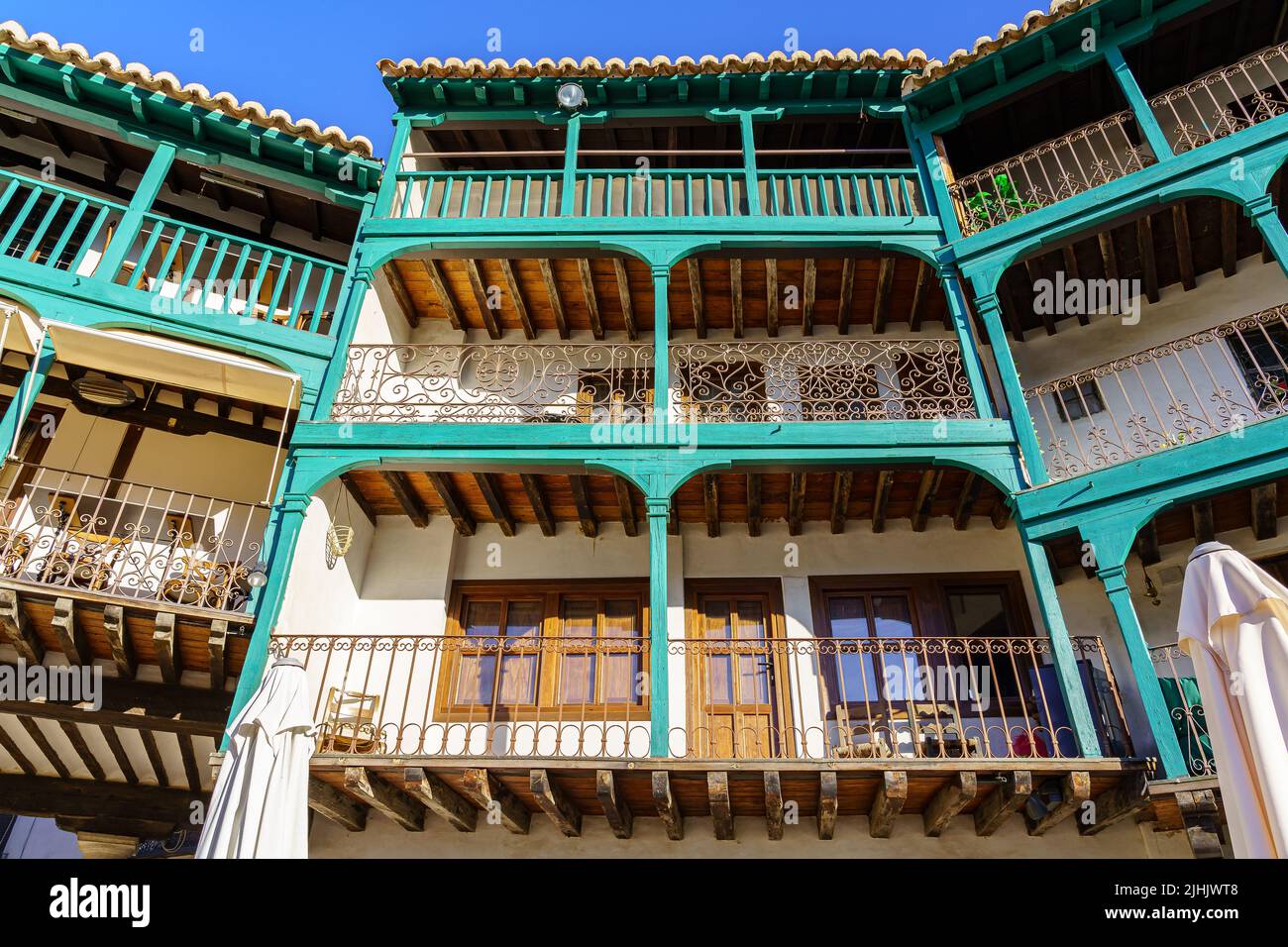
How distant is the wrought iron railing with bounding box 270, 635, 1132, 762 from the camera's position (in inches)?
356

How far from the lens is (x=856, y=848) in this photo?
8.24 metres

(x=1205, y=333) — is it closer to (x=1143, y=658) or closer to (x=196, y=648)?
(x=1143, y=658)

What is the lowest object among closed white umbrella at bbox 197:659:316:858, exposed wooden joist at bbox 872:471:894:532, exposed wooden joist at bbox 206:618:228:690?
closed white umbrella at bbox 197:659:316:858

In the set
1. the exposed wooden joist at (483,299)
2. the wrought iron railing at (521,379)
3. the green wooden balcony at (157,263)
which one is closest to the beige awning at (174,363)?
the green wooden balcony at (157,263)

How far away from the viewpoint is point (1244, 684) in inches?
170

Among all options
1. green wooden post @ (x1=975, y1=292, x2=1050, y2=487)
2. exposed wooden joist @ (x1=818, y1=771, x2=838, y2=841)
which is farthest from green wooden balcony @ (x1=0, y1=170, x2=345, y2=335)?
green wooden post @ (x1=975, y1=292, x2=1050, y2=487)

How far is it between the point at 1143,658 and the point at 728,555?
4702mm

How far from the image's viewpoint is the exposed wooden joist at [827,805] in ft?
24.1

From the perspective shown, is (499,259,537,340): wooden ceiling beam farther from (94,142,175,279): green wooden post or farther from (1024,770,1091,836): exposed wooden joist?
(1024,770,1091,836): exposed wooden joist

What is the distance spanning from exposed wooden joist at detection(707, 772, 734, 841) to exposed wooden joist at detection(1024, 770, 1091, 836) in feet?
9.24

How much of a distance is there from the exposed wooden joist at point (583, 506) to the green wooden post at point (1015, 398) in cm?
478

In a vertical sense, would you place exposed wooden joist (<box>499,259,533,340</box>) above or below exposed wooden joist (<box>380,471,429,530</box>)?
above

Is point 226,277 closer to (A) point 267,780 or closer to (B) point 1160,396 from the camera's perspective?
(A) point 267,780

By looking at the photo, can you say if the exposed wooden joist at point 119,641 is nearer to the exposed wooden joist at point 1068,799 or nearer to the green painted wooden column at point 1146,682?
the exposed wooden joist at point 1068,799
